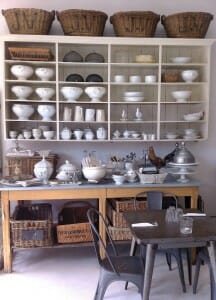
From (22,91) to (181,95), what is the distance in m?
1.68

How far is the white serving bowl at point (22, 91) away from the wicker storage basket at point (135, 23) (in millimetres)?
1105

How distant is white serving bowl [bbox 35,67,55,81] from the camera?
3594 mm

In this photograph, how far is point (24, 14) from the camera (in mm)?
3424

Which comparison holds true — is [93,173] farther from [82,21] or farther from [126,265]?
[82,21]

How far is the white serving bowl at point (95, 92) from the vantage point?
3.65 m

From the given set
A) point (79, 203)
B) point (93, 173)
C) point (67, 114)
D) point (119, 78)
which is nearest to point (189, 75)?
point (119, 78)

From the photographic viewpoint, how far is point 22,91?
11.8 ft

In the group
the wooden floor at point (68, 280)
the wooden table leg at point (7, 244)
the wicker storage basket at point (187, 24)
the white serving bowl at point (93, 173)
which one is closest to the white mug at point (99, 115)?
the white serving bowl at point (93, 173)

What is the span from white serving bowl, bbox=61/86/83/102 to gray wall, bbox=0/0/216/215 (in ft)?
1.95

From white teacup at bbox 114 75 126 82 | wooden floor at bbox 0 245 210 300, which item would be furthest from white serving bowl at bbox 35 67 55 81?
wooden floor at bbox 0 245 210 300

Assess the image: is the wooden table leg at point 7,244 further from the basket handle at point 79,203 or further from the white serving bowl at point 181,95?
the white serving bowl at point 181,95

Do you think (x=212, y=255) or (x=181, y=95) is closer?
(x=212, y=255)

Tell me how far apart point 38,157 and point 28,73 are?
87 cm

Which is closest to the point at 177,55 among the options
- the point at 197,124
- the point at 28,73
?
the point at 197,124
